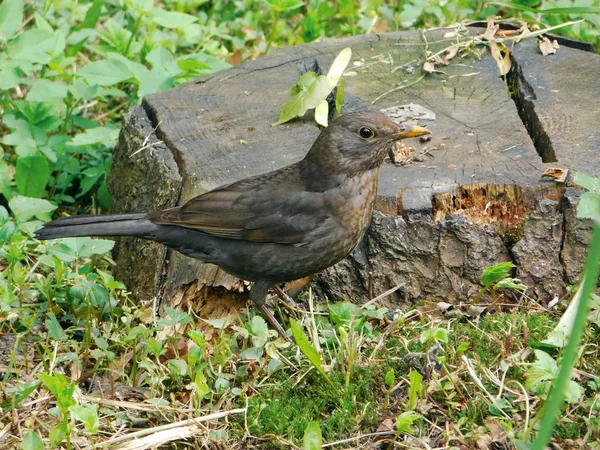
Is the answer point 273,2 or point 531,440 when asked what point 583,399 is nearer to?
point 531,440

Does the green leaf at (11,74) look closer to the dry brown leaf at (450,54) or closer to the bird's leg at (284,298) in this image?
the bird's leg at (284,298)

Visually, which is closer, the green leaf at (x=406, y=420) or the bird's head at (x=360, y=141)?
the green leaf at (x=406, y=420)

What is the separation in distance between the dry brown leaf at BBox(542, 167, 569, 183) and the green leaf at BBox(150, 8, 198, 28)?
8.72 ft

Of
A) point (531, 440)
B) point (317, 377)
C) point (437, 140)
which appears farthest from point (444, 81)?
point (531, 440)

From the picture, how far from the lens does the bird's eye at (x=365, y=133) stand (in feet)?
15.6

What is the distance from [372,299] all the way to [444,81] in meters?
1.60

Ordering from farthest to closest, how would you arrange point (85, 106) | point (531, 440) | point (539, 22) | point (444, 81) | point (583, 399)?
point (85, 106), point (539, 22), point (444, 81), point (583, 399), point (531, 440)

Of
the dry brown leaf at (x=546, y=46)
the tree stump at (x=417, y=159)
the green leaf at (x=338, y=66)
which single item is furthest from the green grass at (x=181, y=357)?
the green leaf at (x=338, y=66)

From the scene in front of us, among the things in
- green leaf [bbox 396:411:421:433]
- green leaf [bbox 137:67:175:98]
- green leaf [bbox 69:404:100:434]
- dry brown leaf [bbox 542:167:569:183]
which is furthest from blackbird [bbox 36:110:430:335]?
green leaf [bbox 137:67:175:98]

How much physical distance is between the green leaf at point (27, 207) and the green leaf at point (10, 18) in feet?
3.39

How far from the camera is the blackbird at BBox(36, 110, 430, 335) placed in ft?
15.5

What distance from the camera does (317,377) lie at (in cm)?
417

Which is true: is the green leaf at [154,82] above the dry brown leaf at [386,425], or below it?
above

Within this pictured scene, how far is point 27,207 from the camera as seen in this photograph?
547cm
